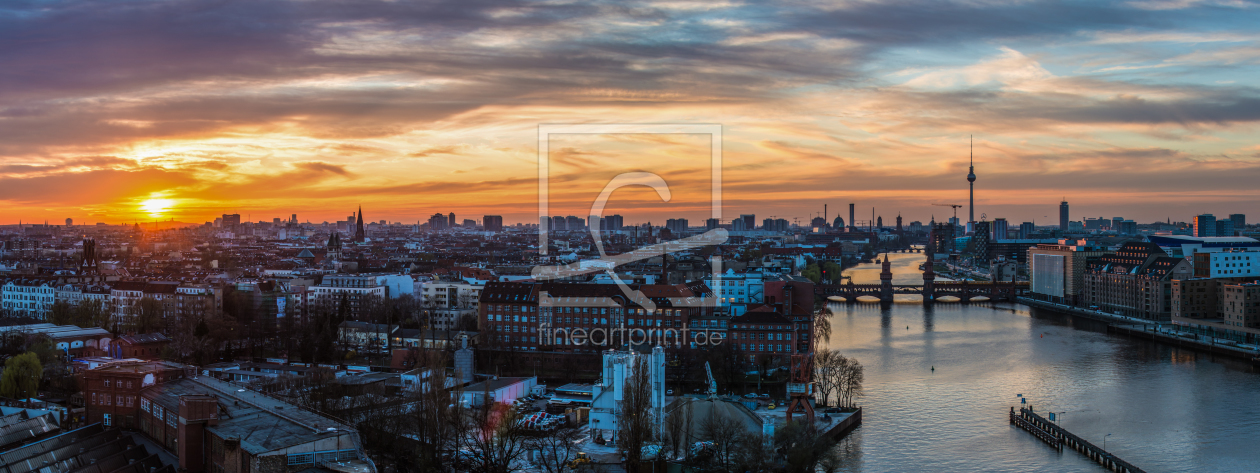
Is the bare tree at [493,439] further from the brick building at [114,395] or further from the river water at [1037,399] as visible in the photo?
the river water at [1037,399]

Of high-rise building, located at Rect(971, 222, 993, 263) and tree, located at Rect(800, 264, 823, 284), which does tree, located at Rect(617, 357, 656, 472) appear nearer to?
tree, located at Rect(800, 264, 823, 284)

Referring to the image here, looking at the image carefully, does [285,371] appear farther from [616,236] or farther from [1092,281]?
[616,236]

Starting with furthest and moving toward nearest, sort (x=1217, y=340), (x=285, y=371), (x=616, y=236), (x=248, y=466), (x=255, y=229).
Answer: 1. (x=255, y=229)
2. (x=616, y=236)
3. (x=1217, y=340)
4. (x=285, y=371)
5. (x=248, y=466)

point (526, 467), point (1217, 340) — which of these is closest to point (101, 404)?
point (526, 467)

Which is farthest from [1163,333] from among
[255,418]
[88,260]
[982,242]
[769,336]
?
[982,242]

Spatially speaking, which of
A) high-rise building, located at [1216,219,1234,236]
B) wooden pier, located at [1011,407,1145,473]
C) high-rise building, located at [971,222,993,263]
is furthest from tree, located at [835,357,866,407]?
high-rise building, located at [1216,219,1234,236]

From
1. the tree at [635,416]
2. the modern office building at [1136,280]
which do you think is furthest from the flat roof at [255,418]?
the modern office building at [1136,280]
